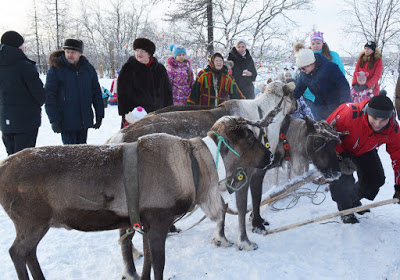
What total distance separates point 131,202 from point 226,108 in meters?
1.98

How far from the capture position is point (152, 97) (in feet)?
15.4

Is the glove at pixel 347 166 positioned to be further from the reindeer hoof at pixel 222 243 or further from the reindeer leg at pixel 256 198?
the reindeer hoof at pixel 222 243

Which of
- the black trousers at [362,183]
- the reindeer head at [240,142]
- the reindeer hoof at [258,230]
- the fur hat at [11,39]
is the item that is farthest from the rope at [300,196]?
the fur hat at [11,39]

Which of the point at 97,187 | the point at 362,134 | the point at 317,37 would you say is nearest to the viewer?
the point at 97,187

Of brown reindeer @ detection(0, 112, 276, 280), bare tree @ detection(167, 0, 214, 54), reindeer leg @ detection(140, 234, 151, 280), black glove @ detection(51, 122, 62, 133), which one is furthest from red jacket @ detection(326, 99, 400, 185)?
bare tree @ detection(167, 0, 214, 54)

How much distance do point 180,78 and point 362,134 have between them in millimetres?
3220

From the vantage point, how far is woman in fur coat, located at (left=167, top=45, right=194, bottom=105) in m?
5.77

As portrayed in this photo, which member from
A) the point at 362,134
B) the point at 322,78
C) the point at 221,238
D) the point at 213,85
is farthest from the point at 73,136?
the point at 362,134

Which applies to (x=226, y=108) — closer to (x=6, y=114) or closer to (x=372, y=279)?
(x=372, y=279)

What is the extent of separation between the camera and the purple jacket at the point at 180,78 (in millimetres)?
5789

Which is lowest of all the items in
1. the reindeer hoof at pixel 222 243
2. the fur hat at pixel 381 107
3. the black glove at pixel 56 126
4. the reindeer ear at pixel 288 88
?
the reindeer hoof at pixel 222 243

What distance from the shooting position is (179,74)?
5777 mm

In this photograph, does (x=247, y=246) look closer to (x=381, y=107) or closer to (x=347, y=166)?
(x=347, y=166)

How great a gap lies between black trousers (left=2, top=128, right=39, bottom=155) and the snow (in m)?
0.94
